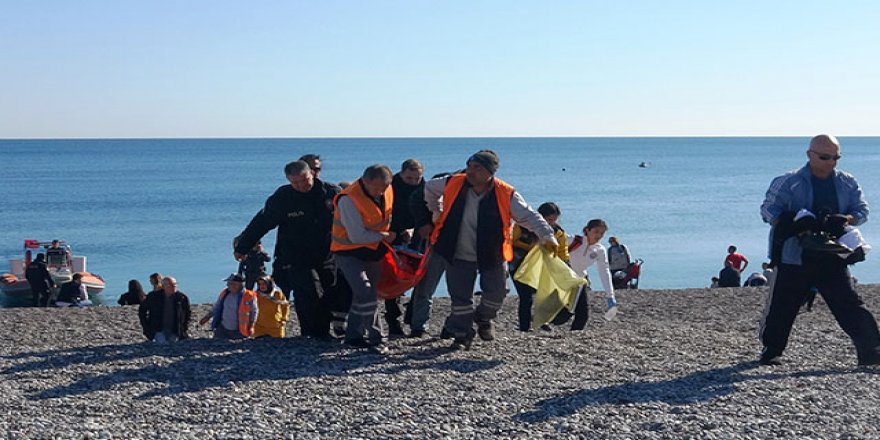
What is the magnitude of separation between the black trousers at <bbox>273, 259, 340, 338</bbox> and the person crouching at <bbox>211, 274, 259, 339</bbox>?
1172 millimetres

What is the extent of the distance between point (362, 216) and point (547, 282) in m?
1.97

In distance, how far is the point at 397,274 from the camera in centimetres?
1017

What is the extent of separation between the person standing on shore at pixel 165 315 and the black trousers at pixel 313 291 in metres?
2.52

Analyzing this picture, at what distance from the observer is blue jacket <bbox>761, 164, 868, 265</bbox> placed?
9062 millimetres

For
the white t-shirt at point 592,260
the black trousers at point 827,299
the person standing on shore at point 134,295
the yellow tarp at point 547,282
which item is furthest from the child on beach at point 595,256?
the person standing on shore at point 134,295

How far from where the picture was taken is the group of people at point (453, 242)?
358 inches

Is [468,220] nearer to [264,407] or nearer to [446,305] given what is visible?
[264,407]

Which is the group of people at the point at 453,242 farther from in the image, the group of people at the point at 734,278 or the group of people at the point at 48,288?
the group of people at the point at 734,278

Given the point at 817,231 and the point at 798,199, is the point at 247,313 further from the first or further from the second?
the point at 817,231

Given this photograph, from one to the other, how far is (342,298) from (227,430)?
3357mm

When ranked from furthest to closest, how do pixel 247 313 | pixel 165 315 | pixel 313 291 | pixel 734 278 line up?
pixel 734 278
pixel 165 315
pixel 247 313
pixel 313 291

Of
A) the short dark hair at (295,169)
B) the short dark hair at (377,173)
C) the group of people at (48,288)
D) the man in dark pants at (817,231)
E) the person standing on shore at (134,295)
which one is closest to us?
the man in dark pants at (817,231)

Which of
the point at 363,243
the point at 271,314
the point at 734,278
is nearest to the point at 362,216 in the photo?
the point at 363,243

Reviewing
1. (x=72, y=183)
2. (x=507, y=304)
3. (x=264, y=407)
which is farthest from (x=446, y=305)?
(x=72, y=183)
